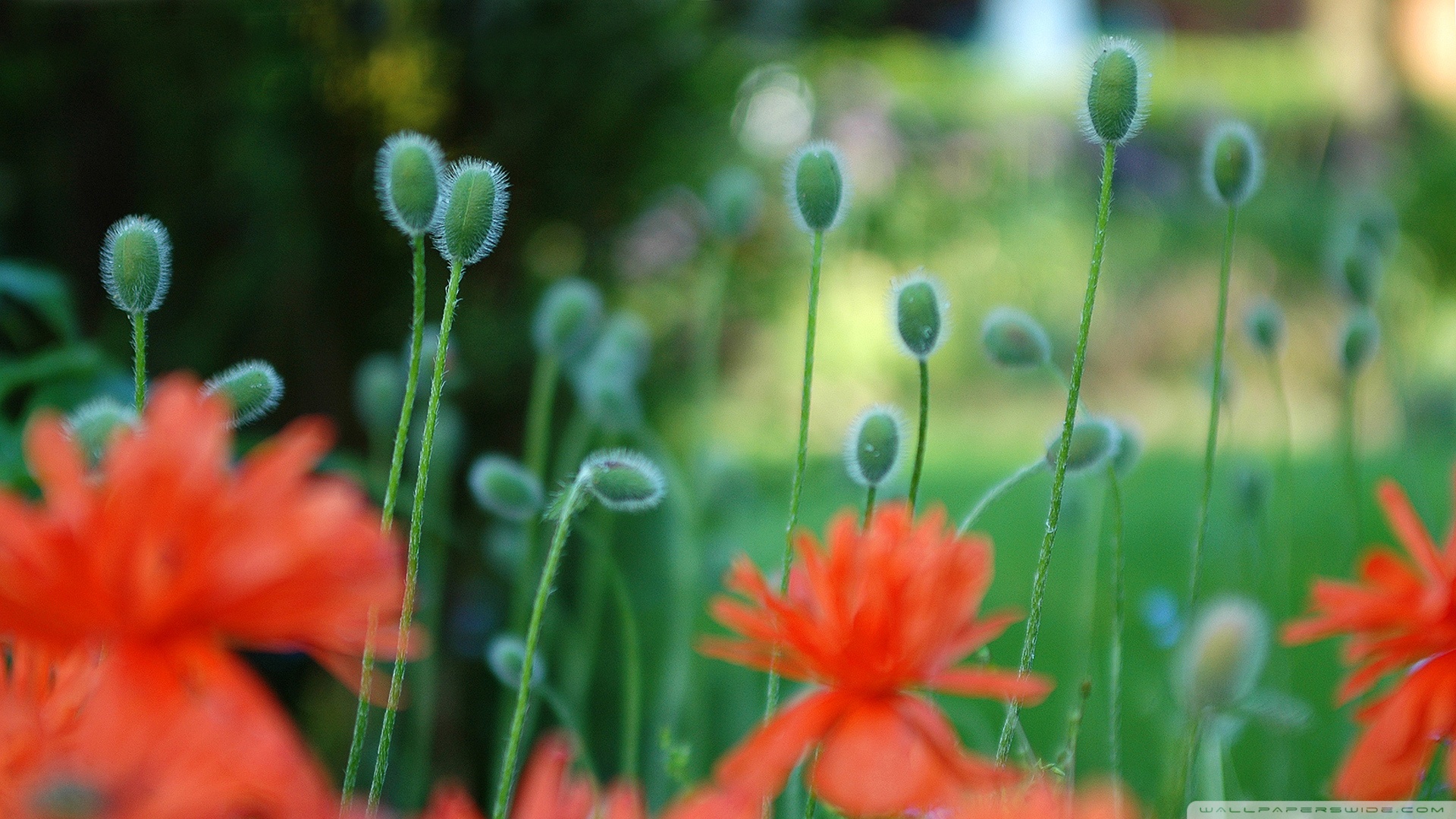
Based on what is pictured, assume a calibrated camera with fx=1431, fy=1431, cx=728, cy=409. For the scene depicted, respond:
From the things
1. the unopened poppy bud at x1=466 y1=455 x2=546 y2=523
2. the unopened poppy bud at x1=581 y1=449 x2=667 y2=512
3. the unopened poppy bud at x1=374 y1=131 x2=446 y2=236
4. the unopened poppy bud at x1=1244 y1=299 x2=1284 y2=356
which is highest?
the unopened poppy bud at x1=374 y1=131 x2=446 y2=236

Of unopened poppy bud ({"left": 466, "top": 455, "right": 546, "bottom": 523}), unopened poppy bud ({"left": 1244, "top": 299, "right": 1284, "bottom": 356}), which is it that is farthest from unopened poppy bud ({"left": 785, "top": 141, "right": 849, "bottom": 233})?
unopened poppy bud ({"left": 1244, "top": 299, "right": 1284, "bottom": 356})

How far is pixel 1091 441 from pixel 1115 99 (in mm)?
203

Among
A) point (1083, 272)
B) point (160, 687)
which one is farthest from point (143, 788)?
point (1083, 272)

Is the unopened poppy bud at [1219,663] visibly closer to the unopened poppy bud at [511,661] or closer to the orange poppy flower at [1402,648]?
the orange poppy flower at [1402,648]

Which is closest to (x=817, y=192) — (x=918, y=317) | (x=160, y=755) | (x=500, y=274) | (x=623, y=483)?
(x=918, y=317)

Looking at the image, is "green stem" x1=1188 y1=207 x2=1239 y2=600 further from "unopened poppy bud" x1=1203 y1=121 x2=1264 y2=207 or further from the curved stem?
the curved stem

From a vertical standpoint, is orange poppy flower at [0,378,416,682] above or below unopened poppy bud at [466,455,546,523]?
above

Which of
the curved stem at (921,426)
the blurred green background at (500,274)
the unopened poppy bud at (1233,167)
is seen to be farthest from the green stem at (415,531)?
the blurred green background at (500,274)

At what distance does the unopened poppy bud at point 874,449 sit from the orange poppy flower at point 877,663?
0.22 metres

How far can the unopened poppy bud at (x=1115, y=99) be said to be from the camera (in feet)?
2.27

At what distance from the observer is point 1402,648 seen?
531 millimetres

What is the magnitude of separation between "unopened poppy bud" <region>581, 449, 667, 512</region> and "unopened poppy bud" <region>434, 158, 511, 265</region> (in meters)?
0.12

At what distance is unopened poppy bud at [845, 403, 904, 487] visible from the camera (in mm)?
725

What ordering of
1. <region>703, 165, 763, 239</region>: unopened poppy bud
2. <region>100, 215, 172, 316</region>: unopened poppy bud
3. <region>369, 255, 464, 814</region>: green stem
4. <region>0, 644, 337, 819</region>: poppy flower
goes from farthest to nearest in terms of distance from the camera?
<region>703, 165, 763, 239</region>: unopened poppy bud < <region>100, 215, 172, 316</region>: unopened poppy bud < <region>369, 255, 464, 814</region>: green stem < <region>0, 644, 337, 819</region>: poppy flower
